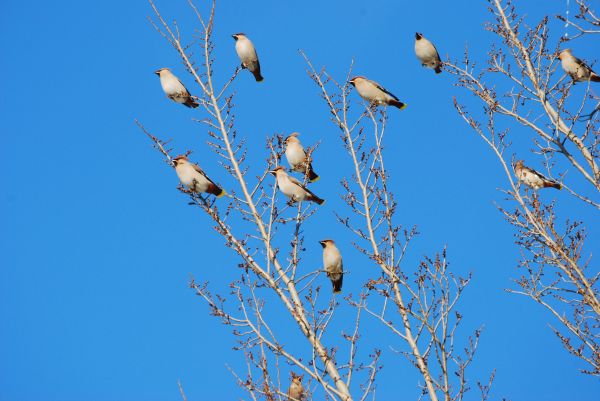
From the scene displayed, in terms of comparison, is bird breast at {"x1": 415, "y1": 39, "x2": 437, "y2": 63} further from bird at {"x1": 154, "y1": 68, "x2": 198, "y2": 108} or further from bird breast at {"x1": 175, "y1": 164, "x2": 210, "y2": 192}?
bird breast at {"x1": 175, "y1": 164, "x2": 210, "y2": 192}

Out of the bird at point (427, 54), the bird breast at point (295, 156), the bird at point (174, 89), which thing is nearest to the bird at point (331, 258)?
the bird breast at point (295, 156)

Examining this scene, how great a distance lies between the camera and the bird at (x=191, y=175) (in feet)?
25.6

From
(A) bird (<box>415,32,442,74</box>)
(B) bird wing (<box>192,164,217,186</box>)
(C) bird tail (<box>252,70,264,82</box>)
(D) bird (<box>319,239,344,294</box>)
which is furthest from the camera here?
(A) bird (<box>415,32,442,74</box>)

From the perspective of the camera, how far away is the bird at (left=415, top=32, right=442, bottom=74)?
39.4 ft

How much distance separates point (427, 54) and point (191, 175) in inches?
229

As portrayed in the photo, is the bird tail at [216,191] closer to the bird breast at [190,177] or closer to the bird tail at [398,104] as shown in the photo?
the bird breast at [190,177]

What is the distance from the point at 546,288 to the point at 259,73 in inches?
219

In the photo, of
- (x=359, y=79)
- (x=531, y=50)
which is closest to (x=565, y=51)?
(x=531, y=50)

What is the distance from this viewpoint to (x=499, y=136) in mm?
8586

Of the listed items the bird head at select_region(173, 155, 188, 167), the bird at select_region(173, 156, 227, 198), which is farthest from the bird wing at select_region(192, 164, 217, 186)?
the bird head at select_region(173, 155, 188, 167)

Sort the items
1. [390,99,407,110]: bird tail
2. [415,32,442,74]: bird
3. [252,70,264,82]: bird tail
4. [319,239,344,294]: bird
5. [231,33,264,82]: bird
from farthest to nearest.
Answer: [415,32,442,74]: bird, [252,70,264,82]: bird tail, [231,33,264,82]: bird, [390,99,407,110]: bird tail, [319,239,344,294]: bird

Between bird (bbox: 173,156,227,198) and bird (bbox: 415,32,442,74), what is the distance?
18.2 ft

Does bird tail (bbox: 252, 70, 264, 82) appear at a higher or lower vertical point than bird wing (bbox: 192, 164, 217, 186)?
higher

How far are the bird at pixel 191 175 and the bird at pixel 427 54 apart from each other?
18.2 feet
